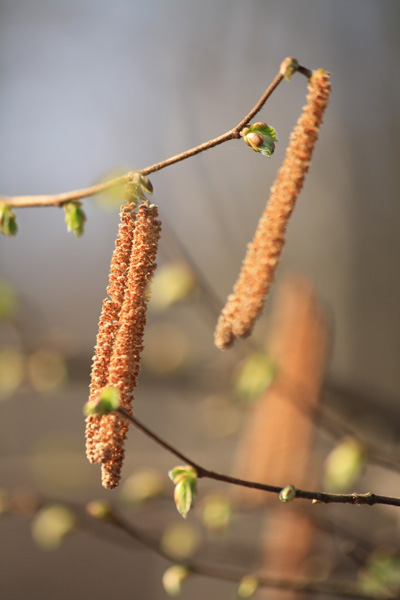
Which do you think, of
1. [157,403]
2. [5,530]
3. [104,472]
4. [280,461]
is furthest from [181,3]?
[104,472]

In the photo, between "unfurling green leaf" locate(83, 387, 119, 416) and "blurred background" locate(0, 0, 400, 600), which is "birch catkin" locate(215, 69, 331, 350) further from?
"blurred background" locate(0, 0, 400, 600)

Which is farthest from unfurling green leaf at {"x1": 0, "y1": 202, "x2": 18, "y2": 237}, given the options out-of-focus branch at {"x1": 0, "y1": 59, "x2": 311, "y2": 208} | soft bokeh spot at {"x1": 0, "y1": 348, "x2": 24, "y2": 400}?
soft bokeh spot at {"x1": 0, "y1": 348, "x2": 24, "y2": 400}

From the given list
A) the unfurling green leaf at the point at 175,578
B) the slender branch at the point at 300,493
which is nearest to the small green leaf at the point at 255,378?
the unfurling green leaf at the point at 175,578

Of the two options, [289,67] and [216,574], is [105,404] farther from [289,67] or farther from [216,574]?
[216,574]

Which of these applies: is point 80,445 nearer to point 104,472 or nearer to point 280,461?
point 280,461

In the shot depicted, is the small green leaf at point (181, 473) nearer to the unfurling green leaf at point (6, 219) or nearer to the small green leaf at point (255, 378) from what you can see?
the unfurling green leaf at point (6, 219)

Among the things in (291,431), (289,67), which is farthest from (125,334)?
(291,431)
